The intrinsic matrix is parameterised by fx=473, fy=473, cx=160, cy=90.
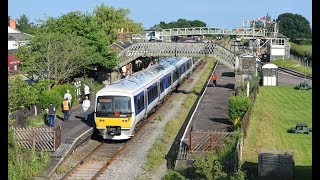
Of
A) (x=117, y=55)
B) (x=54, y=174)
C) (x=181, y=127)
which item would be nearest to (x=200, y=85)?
(x=117, y=55)

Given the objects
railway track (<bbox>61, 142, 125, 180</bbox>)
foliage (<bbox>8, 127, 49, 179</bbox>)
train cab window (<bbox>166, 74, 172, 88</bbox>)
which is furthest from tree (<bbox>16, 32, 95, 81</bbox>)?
foliage (<bbox>8, 127, 49, 179</bbox>)

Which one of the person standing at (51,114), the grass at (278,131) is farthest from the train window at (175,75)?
the person standing at (51,114)

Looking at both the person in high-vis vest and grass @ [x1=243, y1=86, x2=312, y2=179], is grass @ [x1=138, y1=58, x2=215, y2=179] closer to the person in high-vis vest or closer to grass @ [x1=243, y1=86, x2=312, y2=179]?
grass @ [x1=243, y1=86, x2=312, y2=179]

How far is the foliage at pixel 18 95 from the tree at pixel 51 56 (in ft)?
17.3

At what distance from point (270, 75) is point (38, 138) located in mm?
19435

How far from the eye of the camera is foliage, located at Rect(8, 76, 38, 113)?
18.0 m

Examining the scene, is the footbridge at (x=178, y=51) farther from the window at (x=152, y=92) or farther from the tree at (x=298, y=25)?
the tree at (x=298, y=25)

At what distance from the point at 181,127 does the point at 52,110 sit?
5.51m

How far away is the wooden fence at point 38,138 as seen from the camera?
50.3ft

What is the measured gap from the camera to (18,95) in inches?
752

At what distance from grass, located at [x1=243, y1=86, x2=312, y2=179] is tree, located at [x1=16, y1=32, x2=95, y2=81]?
34.8ft

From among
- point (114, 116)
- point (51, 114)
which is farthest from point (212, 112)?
point (51, 114)

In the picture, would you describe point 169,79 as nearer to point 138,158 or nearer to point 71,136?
point 71,136

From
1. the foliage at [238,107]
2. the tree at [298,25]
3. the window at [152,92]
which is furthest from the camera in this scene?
the window at [152,92]
